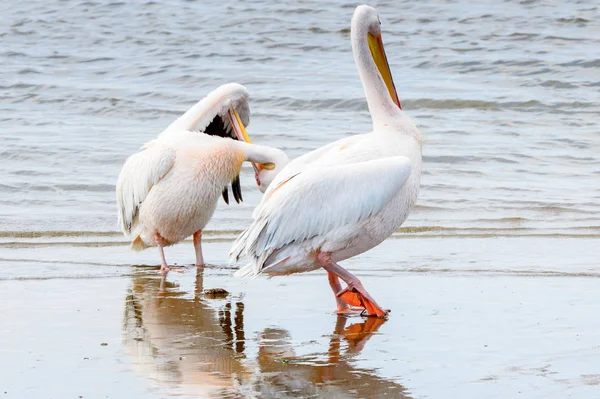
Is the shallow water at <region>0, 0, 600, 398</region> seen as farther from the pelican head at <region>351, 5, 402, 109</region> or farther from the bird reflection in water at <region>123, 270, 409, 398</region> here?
the pelican head at <region>351, 5, 402, 109</region>

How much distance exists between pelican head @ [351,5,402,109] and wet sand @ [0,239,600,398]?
1136 mm

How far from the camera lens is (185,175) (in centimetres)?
705

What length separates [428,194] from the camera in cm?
1019

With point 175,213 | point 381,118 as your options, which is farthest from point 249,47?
point 381,118

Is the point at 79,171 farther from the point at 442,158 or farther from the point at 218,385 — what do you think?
the point at 218,385

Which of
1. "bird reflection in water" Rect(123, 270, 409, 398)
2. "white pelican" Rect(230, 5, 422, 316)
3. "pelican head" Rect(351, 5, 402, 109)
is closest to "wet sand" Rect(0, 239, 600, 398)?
"bird reflection in water" Rect(123, 270, 409, 398)

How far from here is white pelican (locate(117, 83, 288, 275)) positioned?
22.9 feet

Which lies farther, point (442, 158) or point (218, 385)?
point (442, 158)

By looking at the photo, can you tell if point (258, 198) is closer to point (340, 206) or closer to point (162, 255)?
point (162, 255)

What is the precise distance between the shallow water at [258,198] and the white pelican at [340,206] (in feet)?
0.84

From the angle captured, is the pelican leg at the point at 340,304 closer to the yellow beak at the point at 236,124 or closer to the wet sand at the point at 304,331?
the wet sand at the point at 304,331

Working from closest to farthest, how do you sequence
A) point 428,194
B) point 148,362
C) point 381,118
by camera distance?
point 148,362 → point 381,118 → point 428,194

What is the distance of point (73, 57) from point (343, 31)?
17.0 ft

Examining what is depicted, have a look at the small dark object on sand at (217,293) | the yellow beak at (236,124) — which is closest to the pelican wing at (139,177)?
the yellow beak at (236,124)
